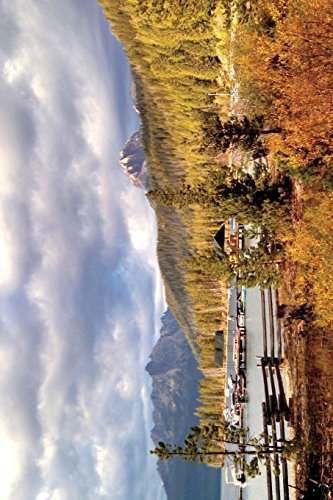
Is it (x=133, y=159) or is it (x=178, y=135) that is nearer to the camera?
(x=178, y=135)

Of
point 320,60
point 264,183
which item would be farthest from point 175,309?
point 320,60

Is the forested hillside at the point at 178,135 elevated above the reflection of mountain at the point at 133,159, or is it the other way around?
the reflection of mountain at the point at 133,159

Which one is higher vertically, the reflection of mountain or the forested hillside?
the reflection of mountain

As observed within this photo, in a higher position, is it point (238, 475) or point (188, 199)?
point (188, 199)

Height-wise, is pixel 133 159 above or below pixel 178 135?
above

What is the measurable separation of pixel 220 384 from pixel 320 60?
32.6 m

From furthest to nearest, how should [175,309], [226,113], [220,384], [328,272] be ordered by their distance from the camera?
[175,309], [220,384], [226,113], [328,272]

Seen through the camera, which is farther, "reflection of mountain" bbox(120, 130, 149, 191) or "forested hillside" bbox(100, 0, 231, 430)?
"reflection of mountain" bbox(120, 130, 149, 191)

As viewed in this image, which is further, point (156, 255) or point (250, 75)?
point (156, 255)

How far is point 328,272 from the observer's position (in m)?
19.6

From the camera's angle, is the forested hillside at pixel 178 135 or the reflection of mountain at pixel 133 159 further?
the reflection of mountain at pixel 133 159

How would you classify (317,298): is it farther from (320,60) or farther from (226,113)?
(226,113)

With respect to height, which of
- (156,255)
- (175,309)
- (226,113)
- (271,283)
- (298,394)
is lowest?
(298,394)

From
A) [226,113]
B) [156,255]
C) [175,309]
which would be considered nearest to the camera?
[226,113]
